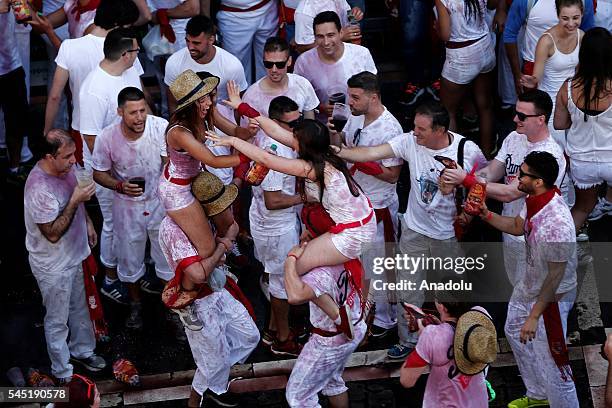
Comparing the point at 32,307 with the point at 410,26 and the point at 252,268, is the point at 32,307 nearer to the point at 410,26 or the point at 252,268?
the point at 252,268

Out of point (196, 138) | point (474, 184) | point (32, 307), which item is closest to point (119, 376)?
point (32, 307)

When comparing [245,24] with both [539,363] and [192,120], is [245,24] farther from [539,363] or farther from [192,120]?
[539,363]

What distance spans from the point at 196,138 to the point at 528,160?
2.18 m

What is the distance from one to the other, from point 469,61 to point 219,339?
12.8ft

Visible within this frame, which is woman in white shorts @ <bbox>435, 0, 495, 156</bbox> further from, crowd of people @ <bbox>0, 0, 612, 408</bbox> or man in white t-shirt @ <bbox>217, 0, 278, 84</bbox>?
man in white t-shirt @ <bbox>217, 0, 278, 84</bbox>

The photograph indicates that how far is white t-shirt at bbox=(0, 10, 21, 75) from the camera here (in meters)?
10.2

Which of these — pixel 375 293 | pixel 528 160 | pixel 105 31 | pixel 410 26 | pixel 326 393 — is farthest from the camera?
pixel 410 26

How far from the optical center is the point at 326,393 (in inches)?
307

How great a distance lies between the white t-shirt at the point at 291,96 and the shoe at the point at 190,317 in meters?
1.87

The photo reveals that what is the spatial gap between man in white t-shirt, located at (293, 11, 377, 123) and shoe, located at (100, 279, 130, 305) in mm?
2199

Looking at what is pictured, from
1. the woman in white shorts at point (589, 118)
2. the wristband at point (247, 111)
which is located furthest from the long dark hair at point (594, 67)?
the wristband at point (247, 111)

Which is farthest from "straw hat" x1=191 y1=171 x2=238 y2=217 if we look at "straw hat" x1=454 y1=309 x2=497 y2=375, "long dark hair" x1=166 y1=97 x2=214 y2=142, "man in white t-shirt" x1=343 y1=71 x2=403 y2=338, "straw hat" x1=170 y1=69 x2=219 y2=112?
"straw hat" x1=454 y1=309 x2=497 y2=375

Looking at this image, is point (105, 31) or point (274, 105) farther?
point (105, 31)

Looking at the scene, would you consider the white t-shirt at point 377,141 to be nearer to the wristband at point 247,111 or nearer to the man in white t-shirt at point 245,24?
the wristband at point 247,111
